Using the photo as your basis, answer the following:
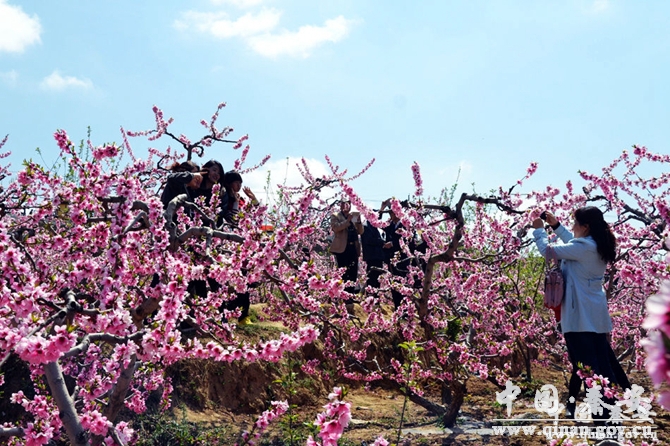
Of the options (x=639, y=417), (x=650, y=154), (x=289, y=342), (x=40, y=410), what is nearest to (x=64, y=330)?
(x=289, y=342)

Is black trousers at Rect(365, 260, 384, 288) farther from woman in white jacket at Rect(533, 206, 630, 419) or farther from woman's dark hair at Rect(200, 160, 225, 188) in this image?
woman in white jacket at Rect(533, 206, 630, 419)

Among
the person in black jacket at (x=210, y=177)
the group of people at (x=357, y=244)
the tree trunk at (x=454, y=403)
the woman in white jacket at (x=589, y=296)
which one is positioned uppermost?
the person in black jacket at (x=210, y=177)

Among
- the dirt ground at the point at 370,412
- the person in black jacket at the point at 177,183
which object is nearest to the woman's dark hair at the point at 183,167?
the person in black jacket at the point at 177,183

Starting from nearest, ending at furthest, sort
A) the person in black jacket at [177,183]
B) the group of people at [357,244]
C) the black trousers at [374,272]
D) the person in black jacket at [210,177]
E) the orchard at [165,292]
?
the orchard at [165,292], the person in black jacket at [177,183], the person in black jacket at [210,177], the group of people at [357,244], the black trousers at [374,272]

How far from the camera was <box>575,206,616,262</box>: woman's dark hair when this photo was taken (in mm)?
4270

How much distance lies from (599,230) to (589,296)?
0.56 m

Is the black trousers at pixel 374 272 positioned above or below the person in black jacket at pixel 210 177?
below

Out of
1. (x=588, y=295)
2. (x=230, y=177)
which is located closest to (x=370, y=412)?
(x=588, y=295)

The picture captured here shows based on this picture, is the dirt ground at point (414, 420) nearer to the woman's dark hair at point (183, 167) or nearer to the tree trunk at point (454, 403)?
the tree trunk at point (454, 403)

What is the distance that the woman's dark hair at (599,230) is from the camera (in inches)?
168

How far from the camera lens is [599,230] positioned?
433 cm

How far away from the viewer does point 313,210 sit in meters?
10.8

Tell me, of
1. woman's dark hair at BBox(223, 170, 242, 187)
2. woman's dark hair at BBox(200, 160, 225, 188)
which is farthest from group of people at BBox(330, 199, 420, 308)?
woman's dark hair at BBox(200, 160, 225, 188)

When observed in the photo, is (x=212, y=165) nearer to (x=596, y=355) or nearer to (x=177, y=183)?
(x=177, y=183)
